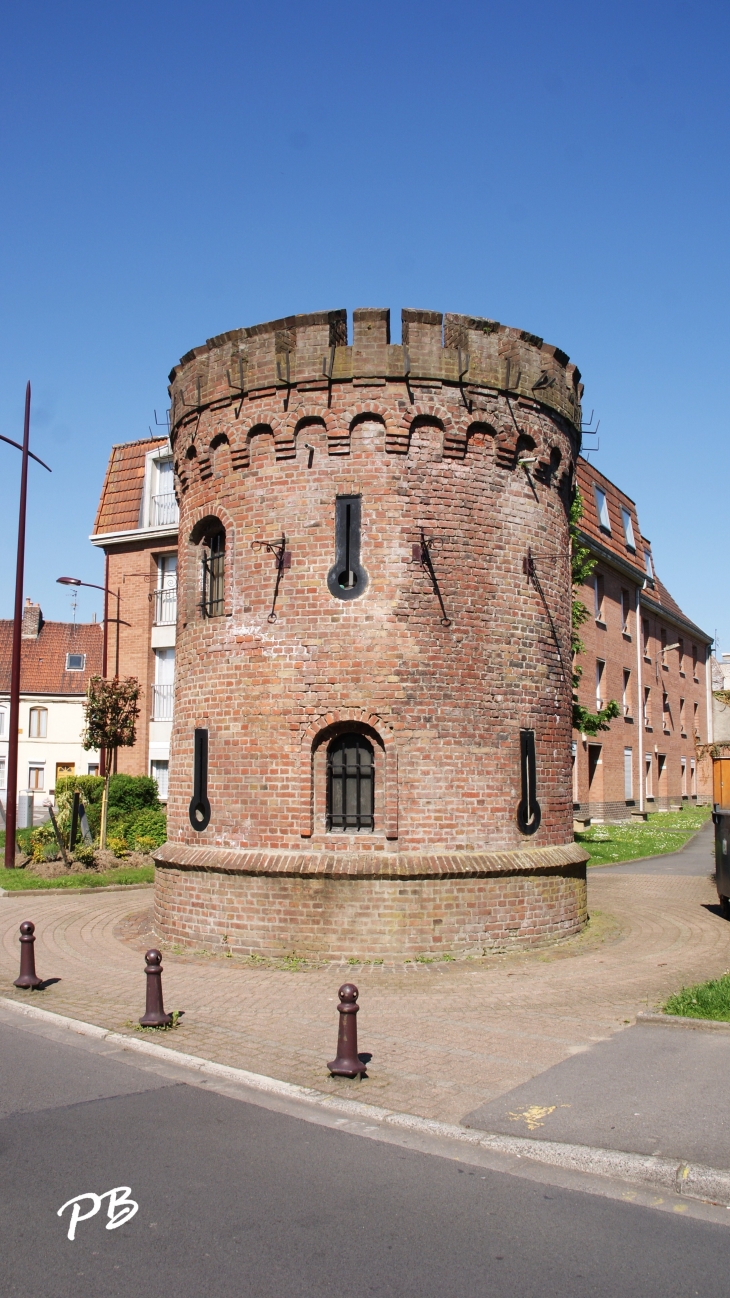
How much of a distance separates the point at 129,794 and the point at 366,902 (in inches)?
624

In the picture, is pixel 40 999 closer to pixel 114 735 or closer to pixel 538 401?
pixel 538 401

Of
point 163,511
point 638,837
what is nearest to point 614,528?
point 638,837

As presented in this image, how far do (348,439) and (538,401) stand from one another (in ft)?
8.88

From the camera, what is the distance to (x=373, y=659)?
36.0 feet

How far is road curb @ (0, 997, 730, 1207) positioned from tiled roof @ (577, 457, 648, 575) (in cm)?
2507

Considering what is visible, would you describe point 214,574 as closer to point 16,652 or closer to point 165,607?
point 16,652

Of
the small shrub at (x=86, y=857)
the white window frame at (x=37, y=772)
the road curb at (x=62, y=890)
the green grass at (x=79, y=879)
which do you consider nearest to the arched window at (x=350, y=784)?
the road curb at (x=62, y=890)

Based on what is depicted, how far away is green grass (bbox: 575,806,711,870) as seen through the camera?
2377cm

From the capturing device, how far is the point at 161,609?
92.4 feet

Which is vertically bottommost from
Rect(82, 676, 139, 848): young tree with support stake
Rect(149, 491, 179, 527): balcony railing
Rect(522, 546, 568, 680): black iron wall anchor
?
Rect(82, 676, 139, 848): young tree with support stake

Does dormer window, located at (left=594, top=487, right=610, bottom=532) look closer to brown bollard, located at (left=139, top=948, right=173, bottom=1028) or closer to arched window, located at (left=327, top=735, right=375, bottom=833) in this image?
arched window, located at (left=327, top=735, right=375, bottom=833)

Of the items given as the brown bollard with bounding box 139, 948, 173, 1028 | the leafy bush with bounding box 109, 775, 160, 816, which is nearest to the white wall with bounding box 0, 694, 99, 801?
the leafy bush with bounding box 109, 775, 160, 816

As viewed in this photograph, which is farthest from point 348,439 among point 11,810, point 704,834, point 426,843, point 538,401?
point 704,834

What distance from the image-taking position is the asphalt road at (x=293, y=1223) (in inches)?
160
